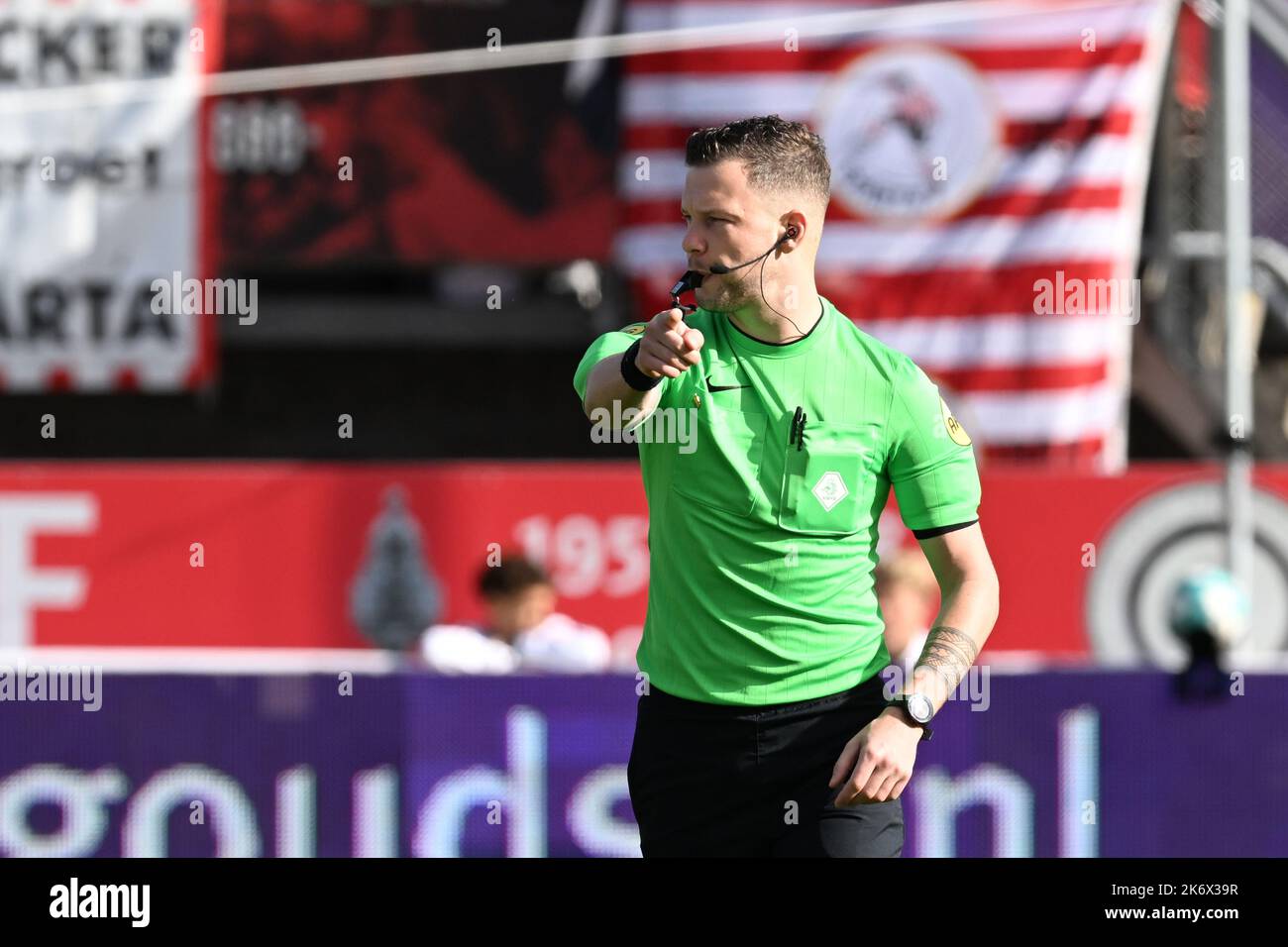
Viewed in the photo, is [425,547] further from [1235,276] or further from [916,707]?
[916,707]

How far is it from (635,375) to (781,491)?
43cm

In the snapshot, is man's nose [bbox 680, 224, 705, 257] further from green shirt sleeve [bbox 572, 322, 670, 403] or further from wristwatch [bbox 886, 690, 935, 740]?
wristwatch [bbox 886, 690, 935, 740]

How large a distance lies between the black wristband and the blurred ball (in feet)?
13.3

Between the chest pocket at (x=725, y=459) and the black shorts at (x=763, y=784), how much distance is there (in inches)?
15.6

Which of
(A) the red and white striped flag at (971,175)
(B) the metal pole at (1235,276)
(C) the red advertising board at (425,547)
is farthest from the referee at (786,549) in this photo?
(A) the red and white striped flag at (971,175)

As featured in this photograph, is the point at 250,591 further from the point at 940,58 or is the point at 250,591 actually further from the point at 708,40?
the point at 940,58

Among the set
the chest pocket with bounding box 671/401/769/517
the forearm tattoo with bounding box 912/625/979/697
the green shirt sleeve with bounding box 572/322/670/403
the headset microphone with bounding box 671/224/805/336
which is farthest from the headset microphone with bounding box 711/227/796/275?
the forearm tattoo with bounding box 912/625/979/697

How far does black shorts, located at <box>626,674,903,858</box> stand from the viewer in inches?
140

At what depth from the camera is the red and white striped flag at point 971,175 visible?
35.1ft

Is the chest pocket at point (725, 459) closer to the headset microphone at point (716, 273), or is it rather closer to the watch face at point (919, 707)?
the headset microphone at point (716, 273)

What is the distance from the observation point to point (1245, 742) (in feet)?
21.4

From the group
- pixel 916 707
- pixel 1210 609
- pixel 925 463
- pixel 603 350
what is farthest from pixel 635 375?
pixel 1210 609

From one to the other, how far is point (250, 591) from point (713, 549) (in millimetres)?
6503
